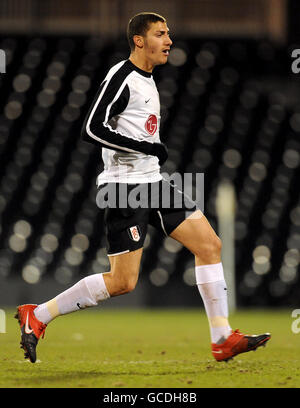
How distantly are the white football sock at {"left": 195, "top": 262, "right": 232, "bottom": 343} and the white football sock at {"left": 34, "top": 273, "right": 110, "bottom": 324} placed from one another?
546 millimetres

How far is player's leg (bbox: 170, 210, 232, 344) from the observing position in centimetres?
453

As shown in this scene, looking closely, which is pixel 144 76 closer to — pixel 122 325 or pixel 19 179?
pixel 122 325

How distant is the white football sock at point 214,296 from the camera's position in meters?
4.60

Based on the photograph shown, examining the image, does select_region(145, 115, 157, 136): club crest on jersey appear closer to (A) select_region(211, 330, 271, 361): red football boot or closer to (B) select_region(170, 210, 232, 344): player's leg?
(B) select_region(170, 210, 232, 344): player's leg

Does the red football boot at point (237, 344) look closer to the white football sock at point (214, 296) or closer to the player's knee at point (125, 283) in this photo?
the white football sock at point (214, 296)

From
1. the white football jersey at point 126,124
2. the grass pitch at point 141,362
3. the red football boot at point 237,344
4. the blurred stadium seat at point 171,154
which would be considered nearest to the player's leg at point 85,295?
the grass pitch at point 141,362

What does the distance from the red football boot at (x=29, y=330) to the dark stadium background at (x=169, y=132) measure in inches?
420

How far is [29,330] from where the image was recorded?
4.54 meters

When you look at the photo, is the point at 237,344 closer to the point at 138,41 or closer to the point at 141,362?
the point at 141,362

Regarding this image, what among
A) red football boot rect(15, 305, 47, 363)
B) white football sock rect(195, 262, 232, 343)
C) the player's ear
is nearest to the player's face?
the player's ear

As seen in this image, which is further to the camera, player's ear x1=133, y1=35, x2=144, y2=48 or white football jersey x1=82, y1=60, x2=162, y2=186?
player's ear x1=133, y1=35, x2=144, y2=48

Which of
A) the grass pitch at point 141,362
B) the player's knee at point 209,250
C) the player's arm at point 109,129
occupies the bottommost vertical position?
the grass pitch at point 141,362

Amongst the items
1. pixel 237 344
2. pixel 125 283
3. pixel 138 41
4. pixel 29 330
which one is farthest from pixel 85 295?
pixel 138 41

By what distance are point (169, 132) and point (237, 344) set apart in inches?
507
